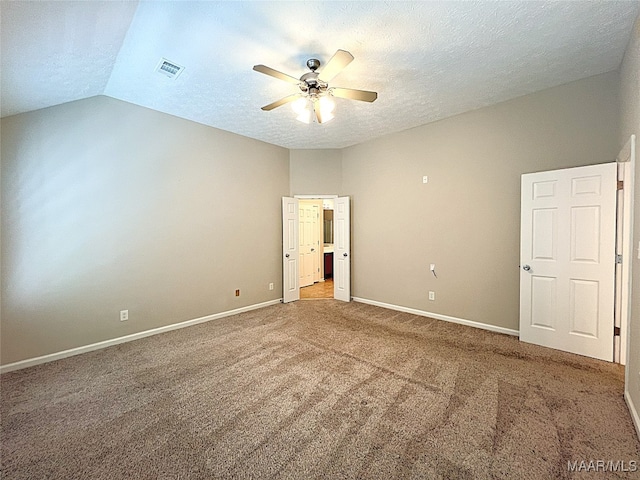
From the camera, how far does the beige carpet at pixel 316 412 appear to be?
1.64 m

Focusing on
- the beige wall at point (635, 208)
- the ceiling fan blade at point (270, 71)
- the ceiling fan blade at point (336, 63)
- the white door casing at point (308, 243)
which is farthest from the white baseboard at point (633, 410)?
the white door casing at point (308, 243)

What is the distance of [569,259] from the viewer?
10.0 ft

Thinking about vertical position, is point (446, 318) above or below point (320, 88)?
below

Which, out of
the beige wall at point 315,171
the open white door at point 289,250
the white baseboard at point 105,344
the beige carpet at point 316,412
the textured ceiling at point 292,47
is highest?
the textured ceiling at point 292,47

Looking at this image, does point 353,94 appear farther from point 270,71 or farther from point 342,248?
point 342,248

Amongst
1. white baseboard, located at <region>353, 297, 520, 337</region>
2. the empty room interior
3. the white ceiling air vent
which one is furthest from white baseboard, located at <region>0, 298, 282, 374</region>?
the white ceiling air vent

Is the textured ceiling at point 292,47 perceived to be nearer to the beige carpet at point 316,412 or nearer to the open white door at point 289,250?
the open white door at point 289,250

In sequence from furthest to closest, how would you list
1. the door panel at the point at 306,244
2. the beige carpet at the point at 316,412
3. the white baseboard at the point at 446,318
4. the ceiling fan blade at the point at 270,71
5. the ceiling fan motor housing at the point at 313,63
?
the door panel at the point at 306,244, the white baseboard at the point at 446,318, the ceiling fan motor housing at the point at 313,63, the ceiling fan blade at the point at 270,71, the beige carpet at the point at 316,412

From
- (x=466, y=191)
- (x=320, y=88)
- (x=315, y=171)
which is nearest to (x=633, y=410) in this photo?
(x=466, y=191)

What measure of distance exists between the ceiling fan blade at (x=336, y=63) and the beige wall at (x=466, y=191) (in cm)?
251

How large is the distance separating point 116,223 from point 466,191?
15.2 ft

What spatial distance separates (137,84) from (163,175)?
3.73ft

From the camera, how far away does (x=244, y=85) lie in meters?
3.02

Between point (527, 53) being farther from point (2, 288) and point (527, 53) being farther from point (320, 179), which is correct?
point (2, 288)
